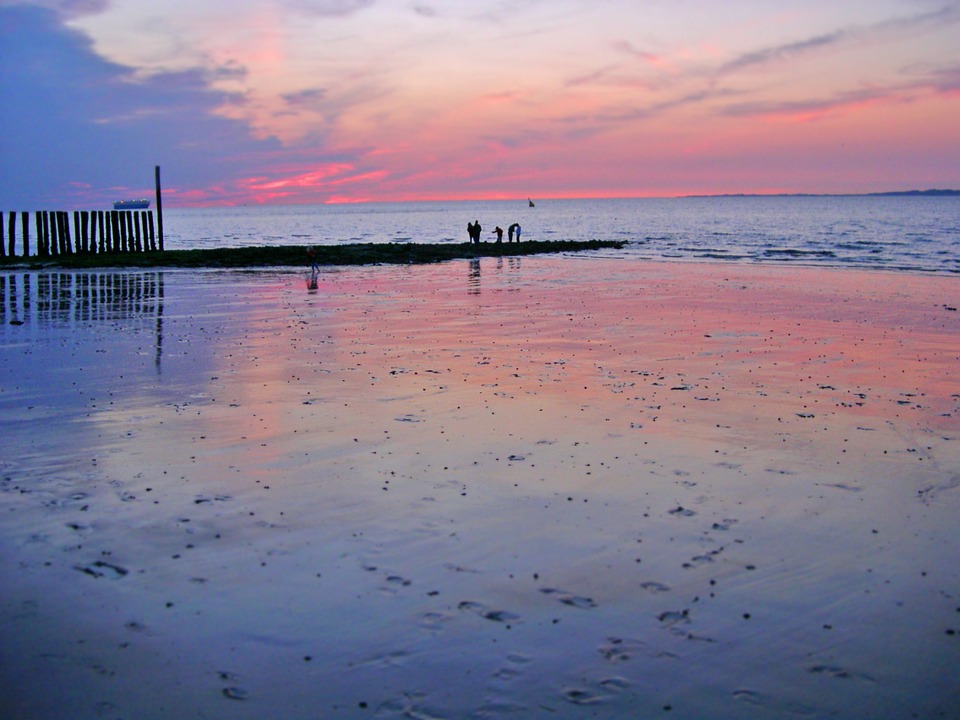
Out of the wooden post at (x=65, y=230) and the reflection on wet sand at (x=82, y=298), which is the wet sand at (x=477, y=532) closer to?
the reflection on wet sand at (x=82, y=298)

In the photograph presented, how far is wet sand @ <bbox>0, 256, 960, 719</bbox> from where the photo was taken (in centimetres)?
546

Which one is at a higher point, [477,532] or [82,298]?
[82,298]

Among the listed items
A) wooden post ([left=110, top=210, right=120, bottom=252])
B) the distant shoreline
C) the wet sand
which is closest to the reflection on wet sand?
the distant shoreline

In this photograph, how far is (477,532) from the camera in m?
7.80

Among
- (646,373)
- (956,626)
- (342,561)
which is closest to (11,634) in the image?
(342,561)

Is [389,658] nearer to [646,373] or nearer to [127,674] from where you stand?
[127,674]

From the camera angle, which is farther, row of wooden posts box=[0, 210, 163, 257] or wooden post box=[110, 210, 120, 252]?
wooden post box=[110, 210, 120, 252]

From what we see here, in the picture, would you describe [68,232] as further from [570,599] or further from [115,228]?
[570,599]

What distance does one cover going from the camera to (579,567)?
711 cm

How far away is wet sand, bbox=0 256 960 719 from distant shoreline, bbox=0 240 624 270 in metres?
24.9

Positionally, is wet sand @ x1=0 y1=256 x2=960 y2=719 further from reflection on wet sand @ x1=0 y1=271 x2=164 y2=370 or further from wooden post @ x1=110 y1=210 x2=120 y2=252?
wooden post @ x1=110 y1=210 x2=120 y2=252

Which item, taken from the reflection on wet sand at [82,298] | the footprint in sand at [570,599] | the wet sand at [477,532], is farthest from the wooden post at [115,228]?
the footprint in sand at [570,599]

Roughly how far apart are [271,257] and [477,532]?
4083 centimetres

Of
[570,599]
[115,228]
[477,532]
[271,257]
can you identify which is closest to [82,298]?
[271,257]
